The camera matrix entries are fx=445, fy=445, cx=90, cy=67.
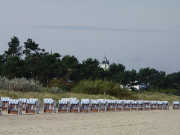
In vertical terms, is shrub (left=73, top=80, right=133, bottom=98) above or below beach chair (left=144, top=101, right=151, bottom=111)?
above

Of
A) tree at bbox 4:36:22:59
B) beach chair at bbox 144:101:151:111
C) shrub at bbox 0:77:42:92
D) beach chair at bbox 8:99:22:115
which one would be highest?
tree at bbox 4:36:22:59

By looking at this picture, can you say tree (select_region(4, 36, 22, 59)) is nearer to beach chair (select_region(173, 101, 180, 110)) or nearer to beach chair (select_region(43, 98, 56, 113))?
beach chair (select_region(173, 101, 180, 110))

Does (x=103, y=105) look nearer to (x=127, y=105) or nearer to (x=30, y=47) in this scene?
(x=127, y=105)

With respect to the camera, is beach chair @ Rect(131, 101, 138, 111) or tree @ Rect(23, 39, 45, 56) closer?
beach chair @ Rect(131, 101, 138, 111)

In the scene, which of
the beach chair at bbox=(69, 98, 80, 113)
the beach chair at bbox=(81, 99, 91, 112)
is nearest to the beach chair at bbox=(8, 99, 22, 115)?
the beach chair at bbox=(69, 98, 80, 113)

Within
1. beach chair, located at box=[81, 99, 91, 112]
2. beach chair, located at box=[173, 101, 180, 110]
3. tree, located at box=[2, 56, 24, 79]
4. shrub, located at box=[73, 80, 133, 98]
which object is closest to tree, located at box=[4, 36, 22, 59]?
tree, located at box=[2, 56, 24, 79]

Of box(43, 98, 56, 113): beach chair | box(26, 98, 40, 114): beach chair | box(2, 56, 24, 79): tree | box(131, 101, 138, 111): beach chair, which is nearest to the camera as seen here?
box(26, 98, 40, 114): beach chair

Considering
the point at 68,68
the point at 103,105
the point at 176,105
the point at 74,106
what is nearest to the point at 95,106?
the point at 103,105

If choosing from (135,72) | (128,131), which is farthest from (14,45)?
(128,131)

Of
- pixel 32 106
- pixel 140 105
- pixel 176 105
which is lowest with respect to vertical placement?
pixel 32 106

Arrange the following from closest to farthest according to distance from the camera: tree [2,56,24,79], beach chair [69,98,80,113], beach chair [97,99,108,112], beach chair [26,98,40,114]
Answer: beach chair [26,98,40,114], beach chair [69,98,80,113], beach chair [97,99,108,112], tree [2,56,24,79]

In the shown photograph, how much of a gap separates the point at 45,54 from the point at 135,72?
2466 cm

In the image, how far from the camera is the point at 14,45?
70.1m

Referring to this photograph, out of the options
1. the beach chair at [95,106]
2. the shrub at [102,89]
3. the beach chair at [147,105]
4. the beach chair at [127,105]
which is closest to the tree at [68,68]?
the shrub at [102,89]
